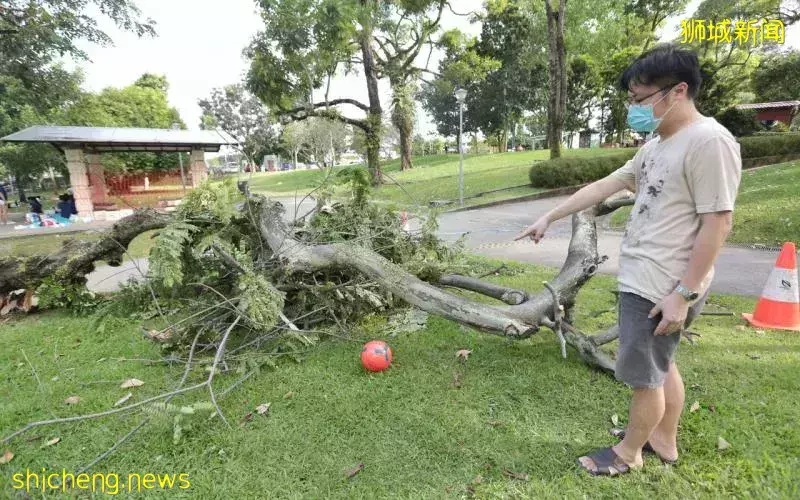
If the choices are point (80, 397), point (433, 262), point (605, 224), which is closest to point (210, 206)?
point (80, 397)

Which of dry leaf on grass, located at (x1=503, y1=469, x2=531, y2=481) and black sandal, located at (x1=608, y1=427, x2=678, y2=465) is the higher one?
black sandal, located at (x1=608, y1=427, x2=678, y2=465)

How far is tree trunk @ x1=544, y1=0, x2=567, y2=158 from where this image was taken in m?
14.8

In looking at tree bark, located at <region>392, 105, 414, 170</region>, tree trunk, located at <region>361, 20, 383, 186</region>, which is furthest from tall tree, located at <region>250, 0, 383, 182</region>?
tree bark, located at <region>392, 105, 414, 170</region>

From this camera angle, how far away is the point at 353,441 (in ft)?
7.36

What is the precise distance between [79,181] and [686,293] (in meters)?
16.7

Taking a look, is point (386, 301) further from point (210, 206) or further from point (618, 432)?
point (618, 432)

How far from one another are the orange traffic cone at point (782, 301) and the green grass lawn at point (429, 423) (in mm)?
168

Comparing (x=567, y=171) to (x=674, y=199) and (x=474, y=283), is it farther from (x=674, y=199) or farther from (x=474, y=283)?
(x=674, y=199)

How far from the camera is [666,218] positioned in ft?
5.27

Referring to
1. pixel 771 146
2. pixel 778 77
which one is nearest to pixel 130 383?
pixel 771 146

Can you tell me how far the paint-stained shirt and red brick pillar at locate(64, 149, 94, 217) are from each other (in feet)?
53.6

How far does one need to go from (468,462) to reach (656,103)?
1.87 meters

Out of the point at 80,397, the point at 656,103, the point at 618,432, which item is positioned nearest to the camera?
the point at 656,103

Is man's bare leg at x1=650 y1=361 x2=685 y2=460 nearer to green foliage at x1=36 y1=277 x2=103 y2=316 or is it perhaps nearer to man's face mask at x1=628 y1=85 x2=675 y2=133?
man's face mask at x1=628 y1=85 x2=675 y2=133
